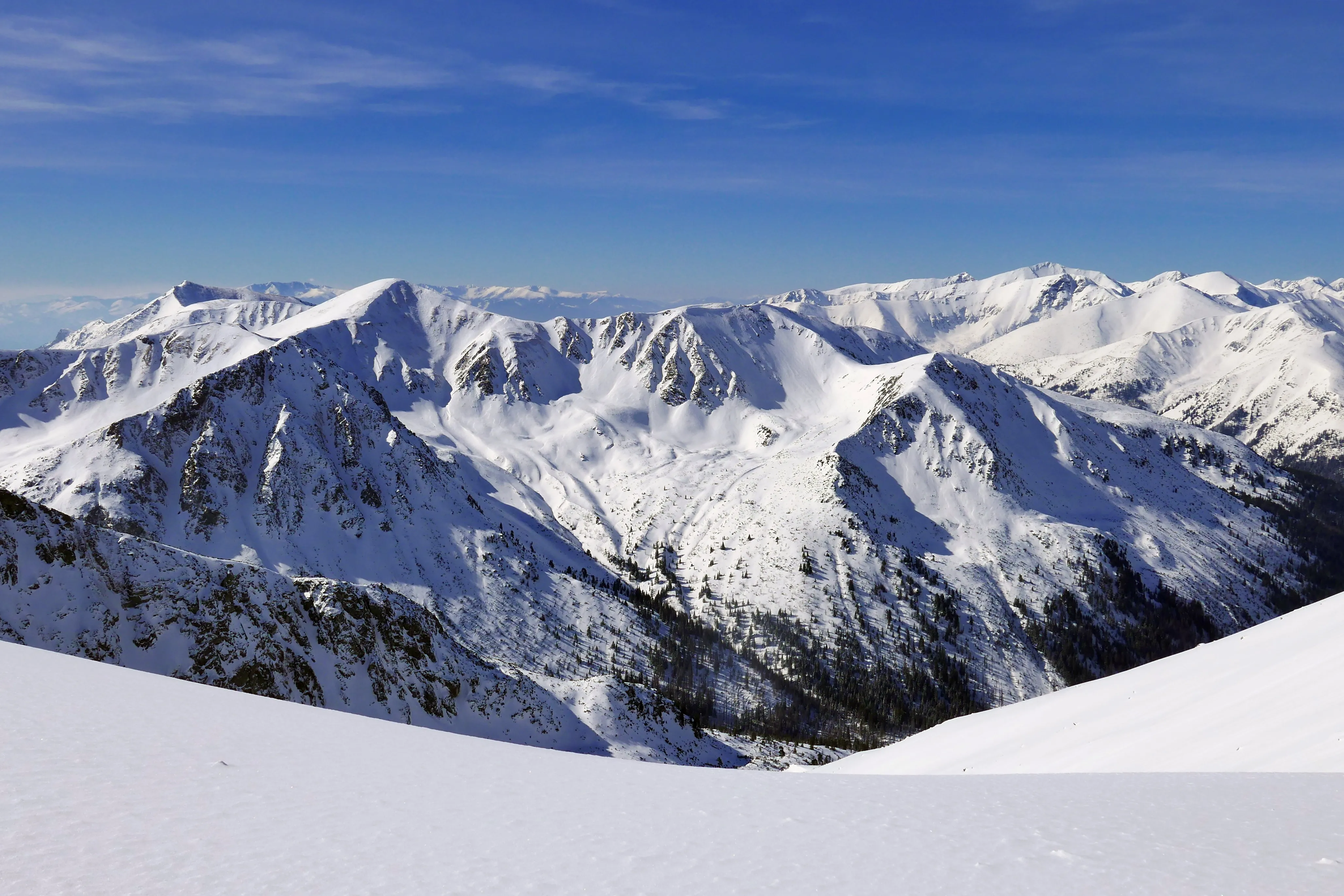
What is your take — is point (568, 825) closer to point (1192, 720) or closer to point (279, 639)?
point (1192, 720)

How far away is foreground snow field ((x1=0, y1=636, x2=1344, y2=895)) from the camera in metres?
9.11

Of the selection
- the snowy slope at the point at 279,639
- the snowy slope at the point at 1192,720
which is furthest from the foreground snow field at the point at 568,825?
the snowy slope at the point at 279,639

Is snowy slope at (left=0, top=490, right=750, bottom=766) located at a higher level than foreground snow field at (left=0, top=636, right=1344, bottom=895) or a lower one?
lower

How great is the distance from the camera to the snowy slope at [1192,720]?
68.7ft

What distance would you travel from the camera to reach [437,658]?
302 feet

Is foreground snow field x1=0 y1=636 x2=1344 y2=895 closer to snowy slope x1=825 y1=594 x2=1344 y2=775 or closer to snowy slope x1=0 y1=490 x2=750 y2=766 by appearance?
snowy slope x1=825 y1=594 x2=1344 y2=775

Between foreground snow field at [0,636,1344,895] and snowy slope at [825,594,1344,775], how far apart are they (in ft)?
21.6

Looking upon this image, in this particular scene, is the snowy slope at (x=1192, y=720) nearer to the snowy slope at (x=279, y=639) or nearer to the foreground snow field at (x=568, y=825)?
the foreground snow field at (x=568, y=825)

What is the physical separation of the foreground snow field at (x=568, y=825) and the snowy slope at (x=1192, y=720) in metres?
6.60

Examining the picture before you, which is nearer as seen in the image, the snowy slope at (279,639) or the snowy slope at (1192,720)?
the snowy slope at (1192,720)

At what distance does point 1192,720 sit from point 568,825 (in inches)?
1033

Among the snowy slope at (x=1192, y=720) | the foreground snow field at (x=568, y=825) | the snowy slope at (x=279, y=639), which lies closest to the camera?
Result: the foreground snow field at (x=568, y=825)

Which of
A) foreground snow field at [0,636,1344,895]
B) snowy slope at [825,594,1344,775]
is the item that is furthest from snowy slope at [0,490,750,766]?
foreground snow field at [0,636,1344,895]

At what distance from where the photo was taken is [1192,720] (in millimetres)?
26375
